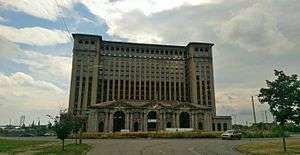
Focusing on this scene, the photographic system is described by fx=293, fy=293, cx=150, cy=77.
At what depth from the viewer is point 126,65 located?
154m

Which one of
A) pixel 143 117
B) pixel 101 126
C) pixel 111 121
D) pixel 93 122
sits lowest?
pixel 101 126

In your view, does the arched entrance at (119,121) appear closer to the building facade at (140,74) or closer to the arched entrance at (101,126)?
the arched entrance at (101,126)

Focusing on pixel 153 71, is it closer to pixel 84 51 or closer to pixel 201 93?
pixel 201 93

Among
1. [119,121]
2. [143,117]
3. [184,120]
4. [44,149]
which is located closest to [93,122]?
[119,121]

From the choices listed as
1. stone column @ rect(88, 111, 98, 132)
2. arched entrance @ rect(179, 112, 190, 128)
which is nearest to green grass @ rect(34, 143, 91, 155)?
stone column @ rect(88, 111, 98, 132)

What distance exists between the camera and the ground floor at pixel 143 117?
103 metres

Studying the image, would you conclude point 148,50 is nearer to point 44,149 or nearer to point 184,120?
point 184,120

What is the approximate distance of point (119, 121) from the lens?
107062 millimetres

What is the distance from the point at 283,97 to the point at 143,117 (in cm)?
8254

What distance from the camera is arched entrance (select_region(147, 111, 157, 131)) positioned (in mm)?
105500

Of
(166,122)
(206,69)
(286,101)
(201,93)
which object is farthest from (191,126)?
(286,101)

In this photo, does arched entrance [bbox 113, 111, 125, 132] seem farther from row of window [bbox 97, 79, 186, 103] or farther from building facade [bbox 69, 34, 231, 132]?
row of window [bbox 97, 79, 186, 103]

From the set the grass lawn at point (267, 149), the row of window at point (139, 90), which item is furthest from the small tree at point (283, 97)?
the row of window at point (139, 90)

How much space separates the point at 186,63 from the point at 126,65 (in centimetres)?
3430
